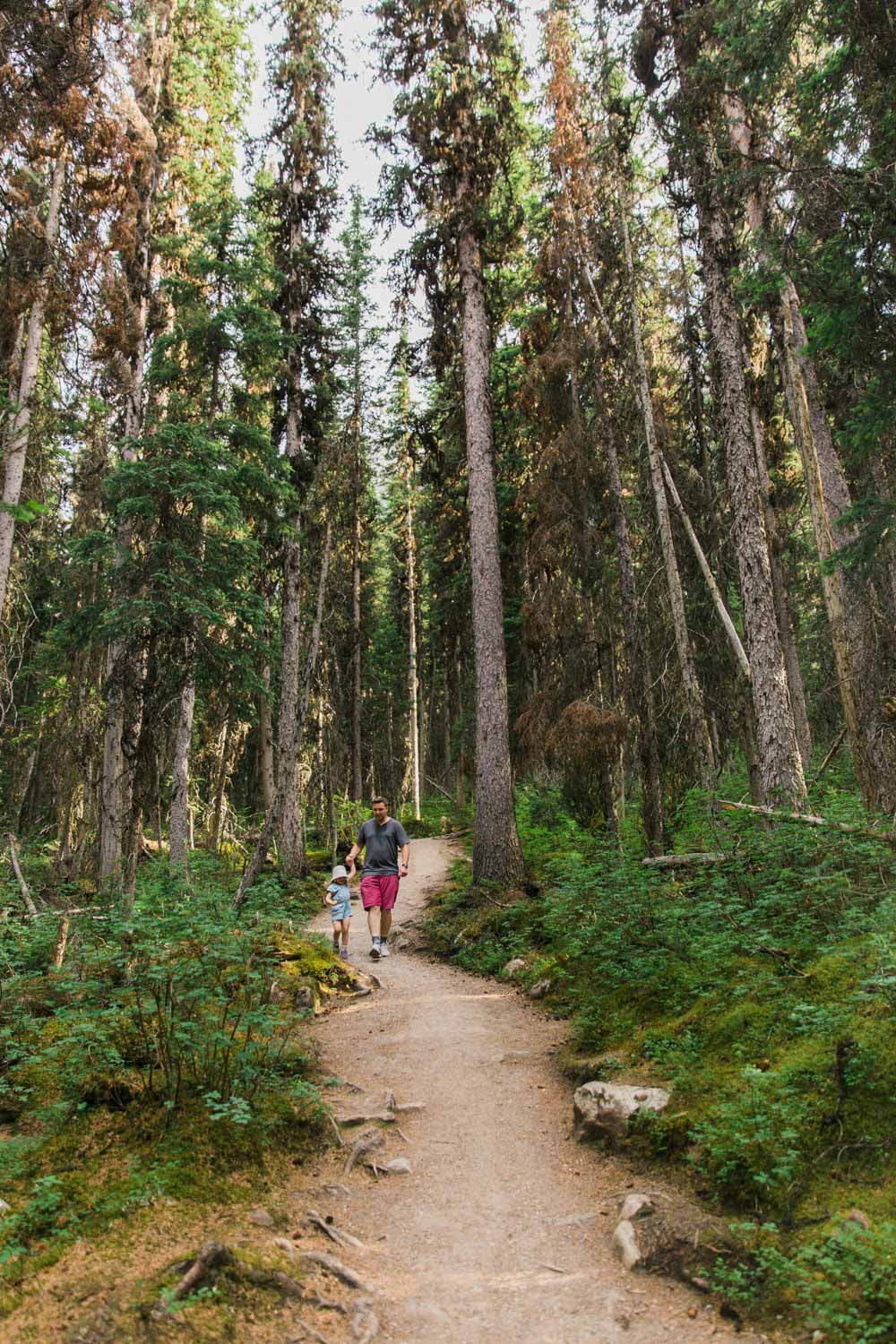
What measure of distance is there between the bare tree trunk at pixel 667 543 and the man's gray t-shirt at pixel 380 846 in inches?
189

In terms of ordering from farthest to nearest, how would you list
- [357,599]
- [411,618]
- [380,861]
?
[411,618] → [357,599] → [380,861]

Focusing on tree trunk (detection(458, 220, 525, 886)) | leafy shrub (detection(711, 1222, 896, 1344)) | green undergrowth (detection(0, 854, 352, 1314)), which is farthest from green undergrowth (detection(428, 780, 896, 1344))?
green undergrowth (detection(0, 854, 352, 1314))

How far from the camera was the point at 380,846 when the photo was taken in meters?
10.0

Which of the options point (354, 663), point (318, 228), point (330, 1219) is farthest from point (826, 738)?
point (330, 1219)

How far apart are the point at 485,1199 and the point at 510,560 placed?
15331 mm

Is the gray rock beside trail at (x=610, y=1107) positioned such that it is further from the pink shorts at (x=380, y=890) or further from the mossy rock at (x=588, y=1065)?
the pink shorts at (x=380, y=890)

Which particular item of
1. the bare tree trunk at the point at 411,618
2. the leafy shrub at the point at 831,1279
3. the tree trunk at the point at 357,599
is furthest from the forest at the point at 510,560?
the bare tree trunk at the point at 411,618

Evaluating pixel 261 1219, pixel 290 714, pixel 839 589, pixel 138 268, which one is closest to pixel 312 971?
pixel 261 1219

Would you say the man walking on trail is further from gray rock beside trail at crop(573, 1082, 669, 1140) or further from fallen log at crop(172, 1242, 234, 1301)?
fallen log at crop(172, 1242, 234, 1301)

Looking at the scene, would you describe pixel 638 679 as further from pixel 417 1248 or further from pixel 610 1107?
pixel 417 1248

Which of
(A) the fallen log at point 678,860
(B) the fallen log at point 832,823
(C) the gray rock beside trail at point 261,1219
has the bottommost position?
(C) the gray rock beside trail at point 261,1219

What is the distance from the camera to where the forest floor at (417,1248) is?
317cm

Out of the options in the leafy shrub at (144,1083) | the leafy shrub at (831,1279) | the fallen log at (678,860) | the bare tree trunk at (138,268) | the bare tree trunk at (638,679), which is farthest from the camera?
the bare tree trunk at (638,679)

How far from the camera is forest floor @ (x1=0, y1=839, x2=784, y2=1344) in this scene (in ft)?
10.4
